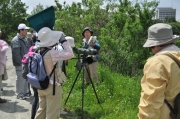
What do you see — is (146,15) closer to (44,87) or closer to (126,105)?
(126,105)

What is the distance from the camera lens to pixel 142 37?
405 inches

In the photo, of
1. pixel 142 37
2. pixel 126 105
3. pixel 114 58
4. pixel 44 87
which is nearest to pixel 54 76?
pixel 44 87

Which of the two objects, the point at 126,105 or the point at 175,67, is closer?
the point at 175,67

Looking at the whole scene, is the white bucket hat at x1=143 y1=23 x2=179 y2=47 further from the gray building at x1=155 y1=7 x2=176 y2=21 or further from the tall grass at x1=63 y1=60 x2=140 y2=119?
the gray building at x1=155 y1=7 x2=176 y2=21

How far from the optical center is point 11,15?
118ft

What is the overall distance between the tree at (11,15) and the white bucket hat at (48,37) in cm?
3146

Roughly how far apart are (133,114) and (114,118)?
343mm

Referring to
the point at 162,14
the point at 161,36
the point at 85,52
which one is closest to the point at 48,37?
the point at 85,52

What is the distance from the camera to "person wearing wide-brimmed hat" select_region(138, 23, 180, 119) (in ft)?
7.66

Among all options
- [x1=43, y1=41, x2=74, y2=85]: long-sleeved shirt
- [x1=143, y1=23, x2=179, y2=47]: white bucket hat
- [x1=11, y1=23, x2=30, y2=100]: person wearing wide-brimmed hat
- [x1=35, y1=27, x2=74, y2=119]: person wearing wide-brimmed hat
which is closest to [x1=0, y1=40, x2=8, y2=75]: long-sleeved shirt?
[x1=11, y1=23, x2=30, y2=100]: person wearing wide-brimmed hat

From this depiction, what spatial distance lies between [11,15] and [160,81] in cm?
3574

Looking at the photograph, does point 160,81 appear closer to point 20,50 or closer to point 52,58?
point 52,58

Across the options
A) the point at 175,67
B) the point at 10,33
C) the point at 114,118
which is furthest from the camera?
the point at 10,33

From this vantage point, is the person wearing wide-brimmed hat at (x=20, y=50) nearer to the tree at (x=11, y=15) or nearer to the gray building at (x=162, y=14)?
the gray building at (x=162, y=14)
